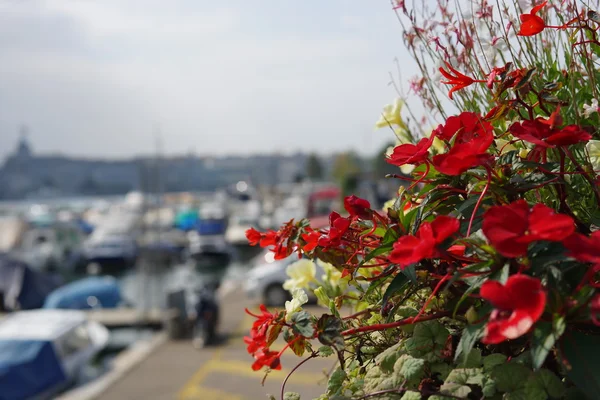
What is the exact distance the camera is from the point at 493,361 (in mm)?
792

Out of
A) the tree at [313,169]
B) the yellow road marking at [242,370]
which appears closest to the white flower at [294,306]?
the yellow road marking at [242,370]

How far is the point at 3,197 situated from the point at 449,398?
433 feet

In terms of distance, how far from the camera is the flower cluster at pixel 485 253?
65 centimetres

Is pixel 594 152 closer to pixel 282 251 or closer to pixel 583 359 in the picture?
pixel 583 359

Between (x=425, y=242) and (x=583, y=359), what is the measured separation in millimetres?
231

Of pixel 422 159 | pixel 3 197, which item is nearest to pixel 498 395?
pixel 422 159

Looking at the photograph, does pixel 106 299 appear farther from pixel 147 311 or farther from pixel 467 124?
pixel 467 124

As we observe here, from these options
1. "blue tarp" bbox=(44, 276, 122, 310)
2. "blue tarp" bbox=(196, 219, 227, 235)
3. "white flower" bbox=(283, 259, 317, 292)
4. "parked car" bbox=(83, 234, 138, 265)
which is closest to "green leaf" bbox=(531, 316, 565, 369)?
"white flower" bbox=(283, 259, 317, 292)

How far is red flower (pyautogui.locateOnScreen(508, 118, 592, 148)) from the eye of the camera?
74 centimetres

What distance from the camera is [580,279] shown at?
0.70m

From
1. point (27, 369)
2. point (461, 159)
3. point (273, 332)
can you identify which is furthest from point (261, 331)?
point (27, 369)

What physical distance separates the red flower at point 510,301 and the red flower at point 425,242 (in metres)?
0.10

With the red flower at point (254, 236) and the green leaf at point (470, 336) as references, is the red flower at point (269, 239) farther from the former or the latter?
the green leaf at point (470, 336)

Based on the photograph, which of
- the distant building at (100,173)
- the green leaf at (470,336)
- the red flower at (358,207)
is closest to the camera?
the green leaf at (470,336)
